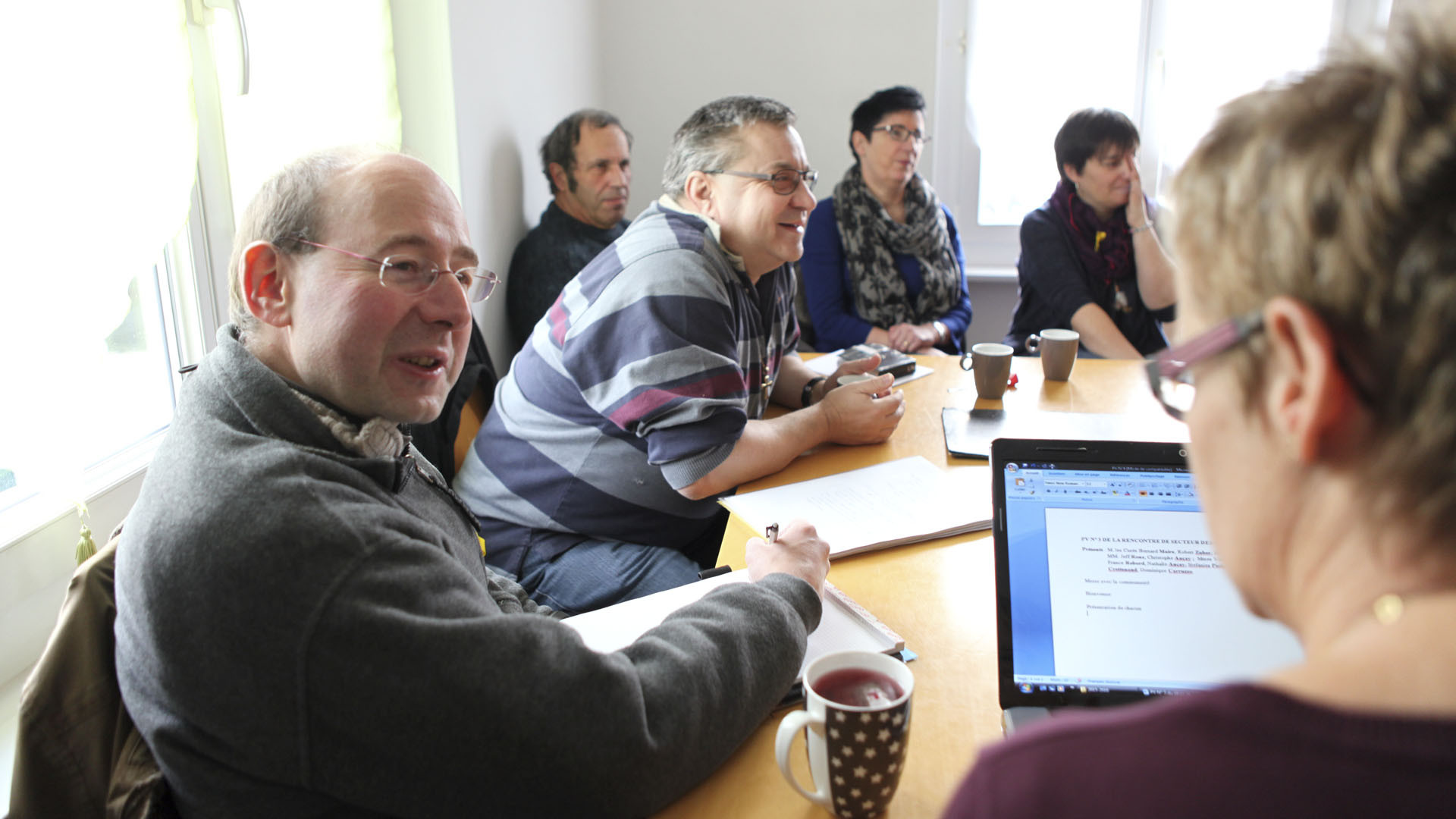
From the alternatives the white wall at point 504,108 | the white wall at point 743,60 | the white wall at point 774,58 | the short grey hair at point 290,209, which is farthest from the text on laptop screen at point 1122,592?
the white wall at point 774,58

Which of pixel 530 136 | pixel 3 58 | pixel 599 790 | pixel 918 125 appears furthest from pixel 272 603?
pixel 918 125

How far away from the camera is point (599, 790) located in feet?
2.49

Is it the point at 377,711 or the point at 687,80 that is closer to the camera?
the point at 377,711

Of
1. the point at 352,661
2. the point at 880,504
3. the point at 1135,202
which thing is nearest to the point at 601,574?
the point at 880,504

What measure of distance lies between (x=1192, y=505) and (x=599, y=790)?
22.2 inches

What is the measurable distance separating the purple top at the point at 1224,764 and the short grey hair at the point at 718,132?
1560 millimetres

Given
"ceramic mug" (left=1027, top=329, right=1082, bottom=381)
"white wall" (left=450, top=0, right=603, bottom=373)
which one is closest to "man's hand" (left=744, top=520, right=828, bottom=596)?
"ceramic mug" (left=1027, top=329, right=1082, bottom=381)

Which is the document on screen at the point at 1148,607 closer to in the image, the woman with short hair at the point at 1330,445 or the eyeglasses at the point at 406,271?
the woman with short hair at the point at 1330,445

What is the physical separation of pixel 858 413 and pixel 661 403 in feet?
1.16

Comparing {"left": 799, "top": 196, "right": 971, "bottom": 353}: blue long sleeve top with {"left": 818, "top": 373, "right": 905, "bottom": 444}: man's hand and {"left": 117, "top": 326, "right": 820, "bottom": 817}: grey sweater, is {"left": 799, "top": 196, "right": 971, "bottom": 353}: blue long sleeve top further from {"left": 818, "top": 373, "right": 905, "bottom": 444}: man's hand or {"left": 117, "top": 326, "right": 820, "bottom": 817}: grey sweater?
{"left": 117, "top": 326, "right": 820, "bottom": 817}: grey sweater

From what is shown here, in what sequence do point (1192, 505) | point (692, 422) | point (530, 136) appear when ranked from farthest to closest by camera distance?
point (530, 136) → point (692, 422) → point (1192, 505)

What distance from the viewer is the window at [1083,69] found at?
379cm

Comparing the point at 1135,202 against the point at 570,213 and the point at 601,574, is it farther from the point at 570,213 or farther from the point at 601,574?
the point at 601,574

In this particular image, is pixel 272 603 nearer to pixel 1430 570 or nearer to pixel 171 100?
pixel 1430 570
